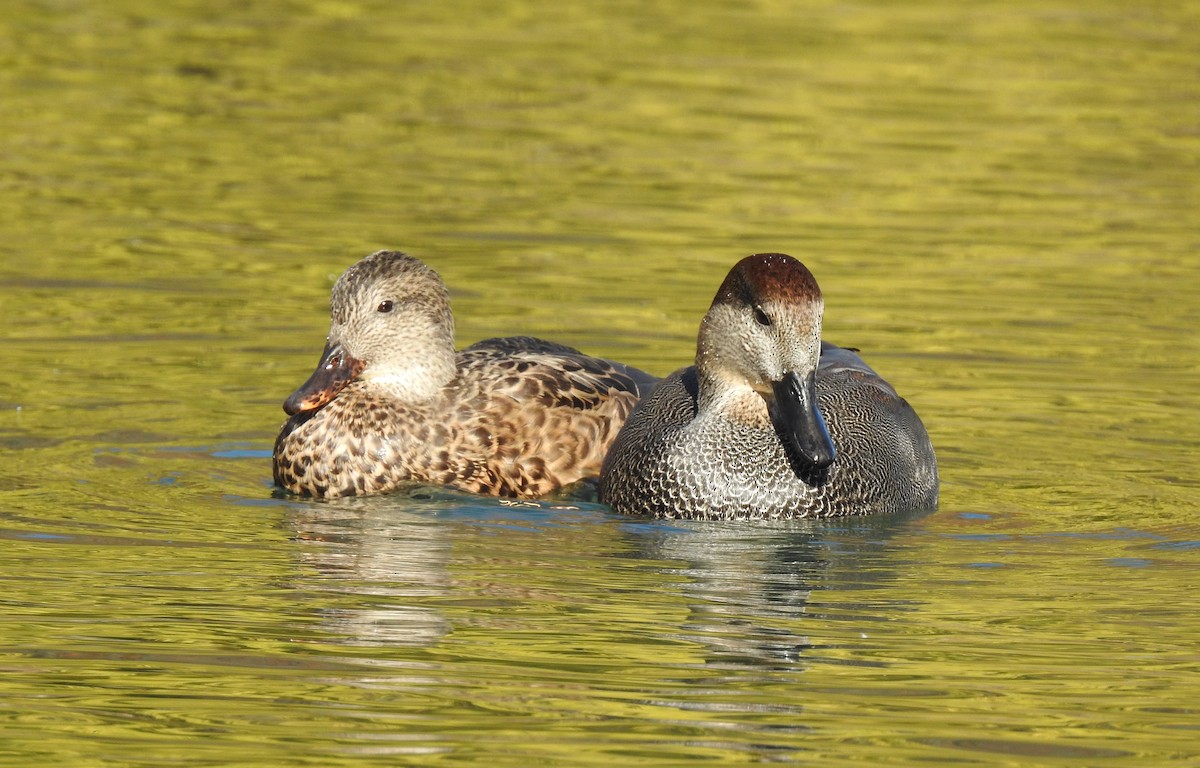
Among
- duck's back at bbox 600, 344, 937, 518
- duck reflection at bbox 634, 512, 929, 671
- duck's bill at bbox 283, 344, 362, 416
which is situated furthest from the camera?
duck's bill at bbox 283, 344, 362, 416

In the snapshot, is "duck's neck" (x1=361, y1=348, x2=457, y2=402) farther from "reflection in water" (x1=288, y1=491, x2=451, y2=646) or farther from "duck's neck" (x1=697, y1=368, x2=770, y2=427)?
"duck's neck" (x1=697, y1=368, x2=770, y2=427)

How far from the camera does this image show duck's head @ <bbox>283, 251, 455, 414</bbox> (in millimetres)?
10383

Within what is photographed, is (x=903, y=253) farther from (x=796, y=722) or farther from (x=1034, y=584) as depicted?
(x=796, y=722)

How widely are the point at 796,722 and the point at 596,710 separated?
2.01 feet

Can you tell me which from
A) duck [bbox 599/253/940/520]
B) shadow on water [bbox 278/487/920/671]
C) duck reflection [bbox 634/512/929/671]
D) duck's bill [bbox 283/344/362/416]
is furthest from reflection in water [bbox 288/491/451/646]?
duck [bbox 599/253/940/520]

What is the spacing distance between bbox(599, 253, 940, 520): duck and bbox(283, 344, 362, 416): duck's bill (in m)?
1.27

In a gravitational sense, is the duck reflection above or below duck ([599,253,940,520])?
below

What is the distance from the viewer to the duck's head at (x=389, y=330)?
1038 centimetres

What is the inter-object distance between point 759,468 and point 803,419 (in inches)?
16.3

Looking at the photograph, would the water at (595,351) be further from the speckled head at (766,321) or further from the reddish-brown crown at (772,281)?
the reddish-brown crown at (772,281)

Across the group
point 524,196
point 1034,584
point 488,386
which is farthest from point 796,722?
point 524,196

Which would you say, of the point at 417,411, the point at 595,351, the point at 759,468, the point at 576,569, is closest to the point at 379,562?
the point at 576,569

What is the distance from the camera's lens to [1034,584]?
Result: 8625 millimetres

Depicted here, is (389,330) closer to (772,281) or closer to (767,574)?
(772,281)
